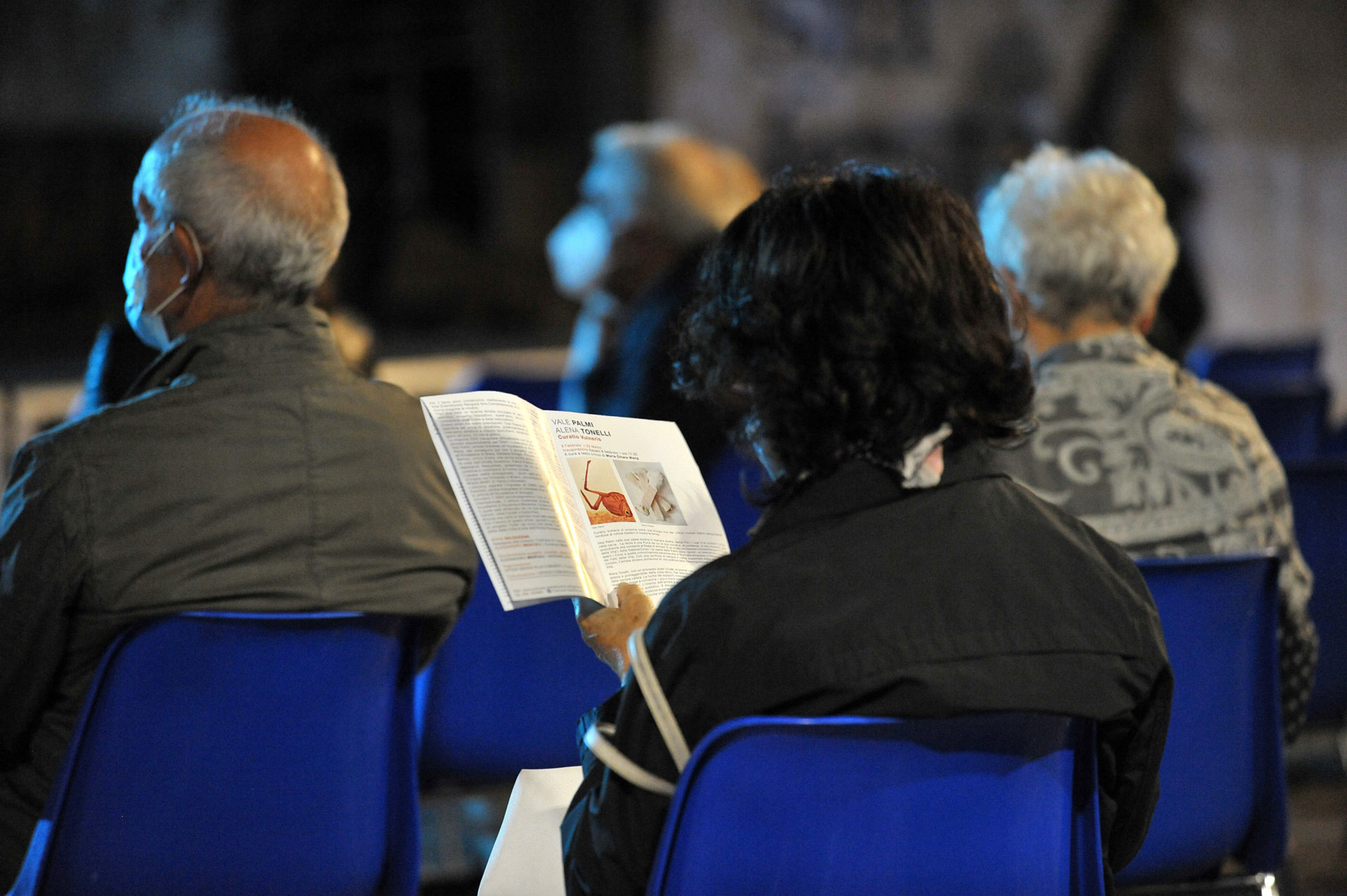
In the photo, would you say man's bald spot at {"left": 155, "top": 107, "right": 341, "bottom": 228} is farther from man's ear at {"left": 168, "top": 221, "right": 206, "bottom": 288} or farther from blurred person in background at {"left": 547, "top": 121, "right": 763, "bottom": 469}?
blurred person in background at {"left": 547, "top": 121, "right": 763, "bottom": 469}

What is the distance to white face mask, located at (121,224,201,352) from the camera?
6.10ft

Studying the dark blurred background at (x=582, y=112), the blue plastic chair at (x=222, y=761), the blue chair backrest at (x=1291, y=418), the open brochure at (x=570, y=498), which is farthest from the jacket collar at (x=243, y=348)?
the dark blurred background at (x=582, y=112)

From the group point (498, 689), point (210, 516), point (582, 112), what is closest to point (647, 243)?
point (498, 689)

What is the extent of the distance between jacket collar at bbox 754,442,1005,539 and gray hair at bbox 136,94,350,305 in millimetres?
1027

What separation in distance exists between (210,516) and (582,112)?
5446 millimetres

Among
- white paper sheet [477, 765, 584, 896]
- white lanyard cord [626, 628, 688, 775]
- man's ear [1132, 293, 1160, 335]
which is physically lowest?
white paper sheet [477, 765, 584, 896]

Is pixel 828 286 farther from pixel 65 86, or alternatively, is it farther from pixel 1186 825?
pixel 65 86

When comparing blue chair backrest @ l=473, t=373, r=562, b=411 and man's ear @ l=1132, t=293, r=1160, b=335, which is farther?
blue chair backrest @ l=473, t=373, r=562, b=411

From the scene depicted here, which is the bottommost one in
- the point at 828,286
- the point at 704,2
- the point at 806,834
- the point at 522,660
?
the point at 522,660

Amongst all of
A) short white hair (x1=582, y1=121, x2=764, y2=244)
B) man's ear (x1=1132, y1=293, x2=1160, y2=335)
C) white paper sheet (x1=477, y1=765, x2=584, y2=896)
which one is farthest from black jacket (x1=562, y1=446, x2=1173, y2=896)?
short white hair (x1=582, y1=121, x2=764, y2=244)

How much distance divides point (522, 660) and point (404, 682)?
704 mm

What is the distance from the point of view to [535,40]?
6633 mm

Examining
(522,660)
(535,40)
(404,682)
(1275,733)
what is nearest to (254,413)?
(404,682)

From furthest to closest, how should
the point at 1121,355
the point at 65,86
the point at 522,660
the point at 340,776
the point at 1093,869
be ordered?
the point at 65,86, the point at 522,660, the point at 1121,355, the point at 340,776, the point at 1093,869
